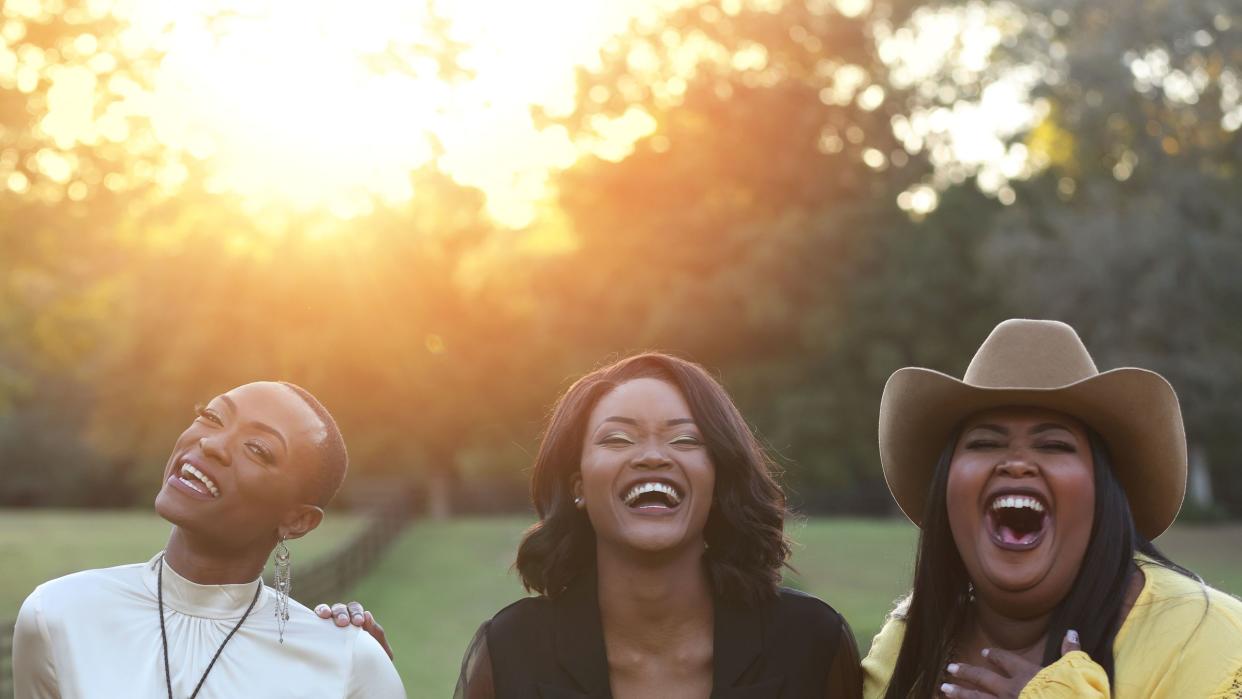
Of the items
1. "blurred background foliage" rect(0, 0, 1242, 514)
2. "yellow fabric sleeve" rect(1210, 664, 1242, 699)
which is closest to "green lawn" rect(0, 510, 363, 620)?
"blurred background foliage" rect(0, 0, 1242, 514)

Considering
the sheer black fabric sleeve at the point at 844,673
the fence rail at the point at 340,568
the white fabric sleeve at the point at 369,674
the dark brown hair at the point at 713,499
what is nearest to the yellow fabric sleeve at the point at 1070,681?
the sheer black fabric sleeve at the point at 844,673

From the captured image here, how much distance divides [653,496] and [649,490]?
40 millimetres

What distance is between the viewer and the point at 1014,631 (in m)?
4.26

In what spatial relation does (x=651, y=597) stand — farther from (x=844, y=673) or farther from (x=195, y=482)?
(x=195, y=482)

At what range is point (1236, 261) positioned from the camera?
2864 cm

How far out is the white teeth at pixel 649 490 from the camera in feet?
14.6

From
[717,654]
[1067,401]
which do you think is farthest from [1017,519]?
[717,654]

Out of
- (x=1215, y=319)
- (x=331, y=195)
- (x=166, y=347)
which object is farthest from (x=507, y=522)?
(x=331, y=195)

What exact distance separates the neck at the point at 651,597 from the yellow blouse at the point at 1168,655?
3.89 feet

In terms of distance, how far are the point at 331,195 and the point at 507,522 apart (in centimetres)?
2608

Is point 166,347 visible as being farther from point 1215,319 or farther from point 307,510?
point 307,510

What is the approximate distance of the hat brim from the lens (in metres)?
4.22

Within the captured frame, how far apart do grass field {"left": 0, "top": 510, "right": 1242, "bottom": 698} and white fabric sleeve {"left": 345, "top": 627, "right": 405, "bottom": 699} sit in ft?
30.2

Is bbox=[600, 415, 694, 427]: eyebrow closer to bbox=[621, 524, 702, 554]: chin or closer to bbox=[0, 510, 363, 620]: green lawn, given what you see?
bbox=[621, 524, 702, 554]: chin
